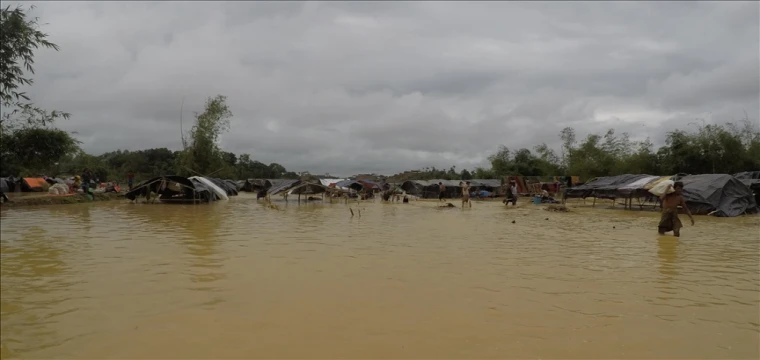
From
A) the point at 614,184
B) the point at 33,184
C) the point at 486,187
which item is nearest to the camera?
the point at 614,184

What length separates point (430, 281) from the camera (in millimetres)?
5758

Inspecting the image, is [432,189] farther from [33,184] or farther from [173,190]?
[33,184]

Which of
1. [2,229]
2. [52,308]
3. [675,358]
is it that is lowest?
[675,358]

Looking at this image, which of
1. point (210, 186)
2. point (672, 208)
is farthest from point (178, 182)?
point (672, 208)

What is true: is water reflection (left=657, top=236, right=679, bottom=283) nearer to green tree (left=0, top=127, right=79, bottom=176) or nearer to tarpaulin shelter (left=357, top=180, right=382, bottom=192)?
green tree (left=0, top=127, right=79, bottom=176)

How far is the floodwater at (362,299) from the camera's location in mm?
3486

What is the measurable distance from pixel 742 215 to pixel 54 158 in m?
23.0

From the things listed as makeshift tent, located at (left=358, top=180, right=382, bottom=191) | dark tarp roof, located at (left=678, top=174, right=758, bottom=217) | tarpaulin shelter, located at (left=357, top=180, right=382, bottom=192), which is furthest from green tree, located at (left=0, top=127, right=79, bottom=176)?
tarpaulin shelter, located at (left=357, top=180, right=382, bottom=192)

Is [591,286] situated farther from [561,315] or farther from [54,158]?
[54,158]

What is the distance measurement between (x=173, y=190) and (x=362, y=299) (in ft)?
67.1

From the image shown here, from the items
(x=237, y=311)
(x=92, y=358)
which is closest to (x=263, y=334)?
(x=237, y=311)

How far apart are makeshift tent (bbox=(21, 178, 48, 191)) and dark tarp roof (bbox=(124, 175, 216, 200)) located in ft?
32.9

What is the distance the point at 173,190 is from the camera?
2238 centimetres

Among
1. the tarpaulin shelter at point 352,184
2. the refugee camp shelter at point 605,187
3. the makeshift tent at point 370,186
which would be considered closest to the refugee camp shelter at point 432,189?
the makeshift tent at point 370,186
